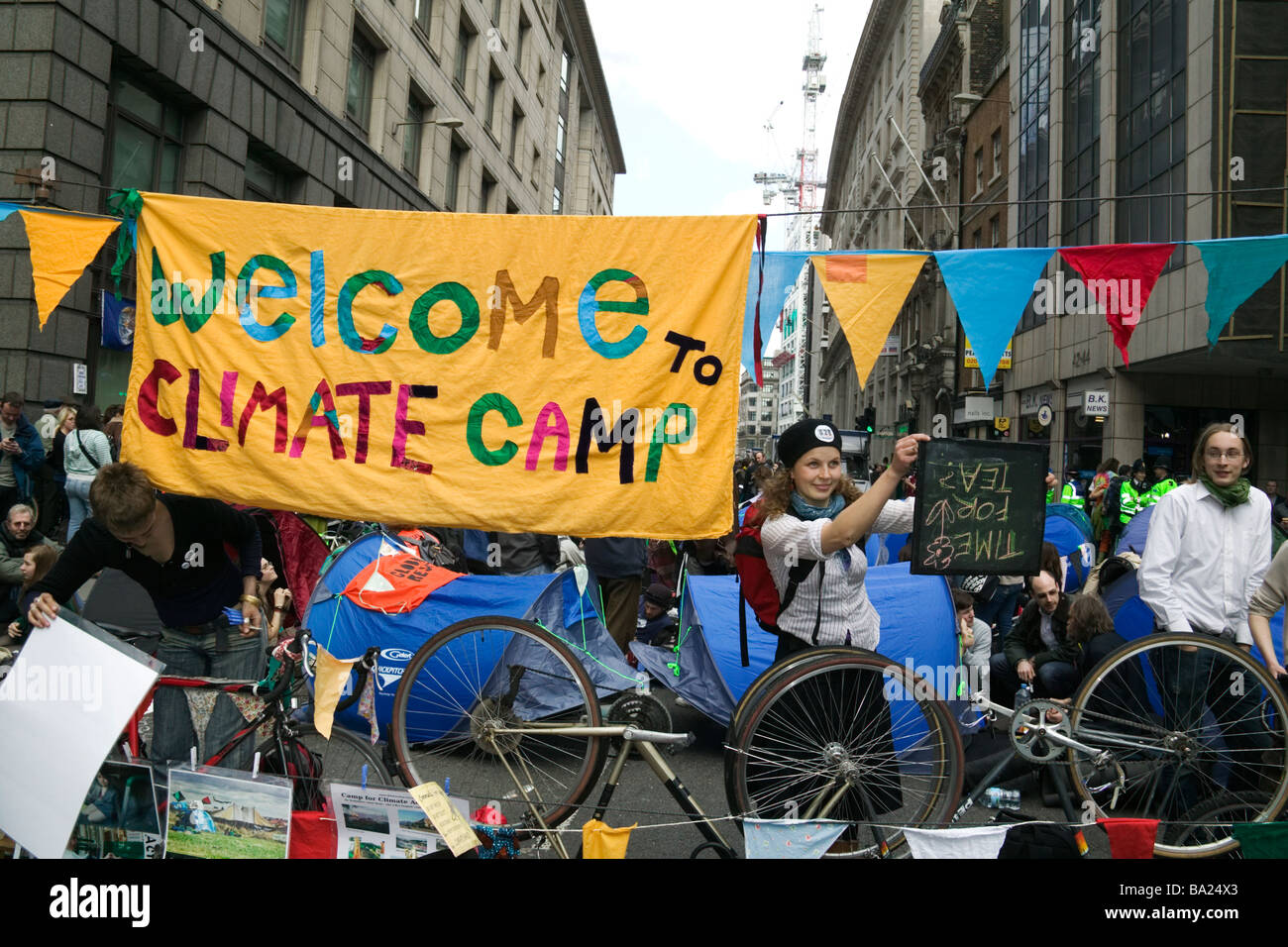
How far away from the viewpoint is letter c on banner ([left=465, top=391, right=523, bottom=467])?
13.3ft

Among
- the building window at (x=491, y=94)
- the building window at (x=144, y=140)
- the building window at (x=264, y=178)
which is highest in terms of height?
the building window at (x=491, y=94)

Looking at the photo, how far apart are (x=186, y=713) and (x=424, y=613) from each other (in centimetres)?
172

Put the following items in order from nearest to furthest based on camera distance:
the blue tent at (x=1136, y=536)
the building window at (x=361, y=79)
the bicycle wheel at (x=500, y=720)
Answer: the bicycle wheel at (x=500, y=720), the blue tent at (x=1136, y=536), the building window at (x=361, y=79)

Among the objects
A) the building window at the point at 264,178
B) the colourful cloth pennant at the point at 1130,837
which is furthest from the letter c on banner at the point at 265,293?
the building window at the point at 264,178

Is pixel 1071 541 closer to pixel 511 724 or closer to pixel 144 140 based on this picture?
pixel 511 724

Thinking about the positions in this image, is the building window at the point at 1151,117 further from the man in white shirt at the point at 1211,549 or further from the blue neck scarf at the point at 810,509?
the blue neck scarf at the point at 810,509

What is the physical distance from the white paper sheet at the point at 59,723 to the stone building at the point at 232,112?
2803 millimetres

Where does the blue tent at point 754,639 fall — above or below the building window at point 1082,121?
below

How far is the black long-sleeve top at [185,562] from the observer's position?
3633 millimetres

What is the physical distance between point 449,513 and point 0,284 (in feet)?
33.6

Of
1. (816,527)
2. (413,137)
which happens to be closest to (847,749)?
(816,527)

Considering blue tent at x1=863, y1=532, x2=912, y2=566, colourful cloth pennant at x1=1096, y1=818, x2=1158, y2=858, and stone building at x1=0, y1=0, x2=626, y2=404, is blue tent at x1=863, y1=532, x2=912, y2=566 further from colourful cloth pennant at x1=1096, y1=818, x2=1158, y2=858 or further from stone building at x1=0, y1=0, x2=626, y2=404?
stone building at x1=0, y1=0, x2=626, y2=404

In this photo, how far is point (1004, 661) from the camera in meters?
6.36

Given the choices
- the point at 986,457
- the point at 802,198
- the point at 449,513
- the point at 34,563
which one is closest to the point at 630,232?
the point at 449,513
